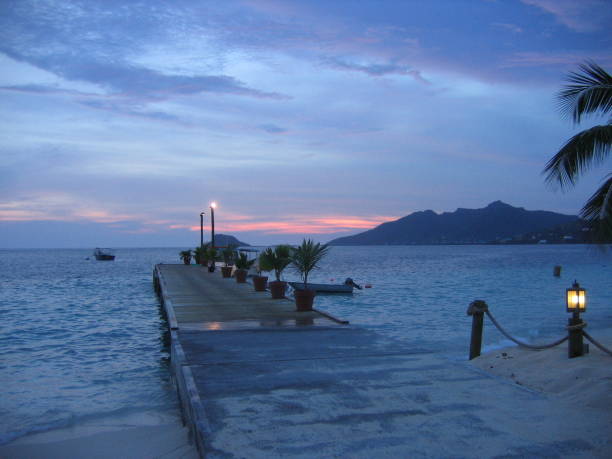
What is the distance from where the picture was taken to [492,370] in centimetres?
952

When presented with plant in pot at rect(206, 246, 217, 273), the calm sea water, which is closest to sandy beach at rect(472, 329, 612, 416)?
the calm sea water

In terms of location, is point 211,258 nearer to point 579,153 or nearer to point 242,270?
point 242,270

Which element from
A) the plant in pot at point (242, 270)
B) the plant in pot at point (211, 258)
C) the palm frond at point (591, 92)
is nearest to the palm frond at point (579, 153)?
the palm frond at point (591, 92)

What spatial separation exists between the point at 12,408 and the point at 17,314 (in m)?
16.7

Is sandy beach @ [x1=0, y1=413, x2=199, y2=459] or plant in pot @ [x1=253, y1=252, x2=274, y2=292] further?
plant in pot @ [x1=253, y1=252, x2=274, y2=292]

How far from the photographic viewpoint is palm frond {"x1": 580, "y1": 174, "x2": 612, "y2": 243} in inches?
295

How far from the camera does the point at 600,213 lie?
762cm

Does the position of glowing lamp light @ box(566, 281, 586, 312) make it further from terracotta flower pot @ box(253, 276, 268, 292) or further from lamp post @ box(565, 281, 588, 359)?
terracotta flower pot @ box(253, 276, 268, 292)

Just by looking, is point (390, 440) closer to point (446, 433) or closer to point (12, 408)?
point (446, 433)

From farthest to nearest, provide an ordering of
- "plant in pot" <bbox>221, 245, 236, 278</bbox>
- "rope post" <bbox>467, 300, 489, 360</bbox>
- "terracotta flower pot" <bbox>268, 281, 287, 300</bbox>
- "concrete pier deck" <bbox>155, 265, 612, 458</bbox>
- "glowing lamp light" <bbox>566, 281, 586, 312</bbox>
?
1. "plant in pot" <bbox>221, 245, 236, 278</bbox>
2. "terracotta flower pot" <bbox>268, 281, 287, 300</bbox>
3. "rope post" <bbox>467, 300, 489, 360</bbox>
4. "glowing lamp light" <bbox>566, 281, 586, 312</bbox>
5. "concrete pier deck" <bbox>155, 265, 612, 458</bbox>

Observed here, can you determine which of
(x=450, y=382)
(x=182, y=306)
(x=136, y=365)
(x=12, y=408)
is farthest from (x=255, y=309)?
(x=450, y=382)

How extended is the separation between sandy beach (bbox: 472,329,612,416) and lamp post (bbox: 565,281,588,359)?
0.52 ft

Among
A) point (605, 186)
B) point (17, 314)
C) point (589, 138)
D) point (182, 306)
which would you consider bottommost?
point (17, 314)

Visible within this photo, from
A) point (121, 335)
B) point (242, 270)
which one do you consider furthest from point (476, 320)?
point (242, 270)
